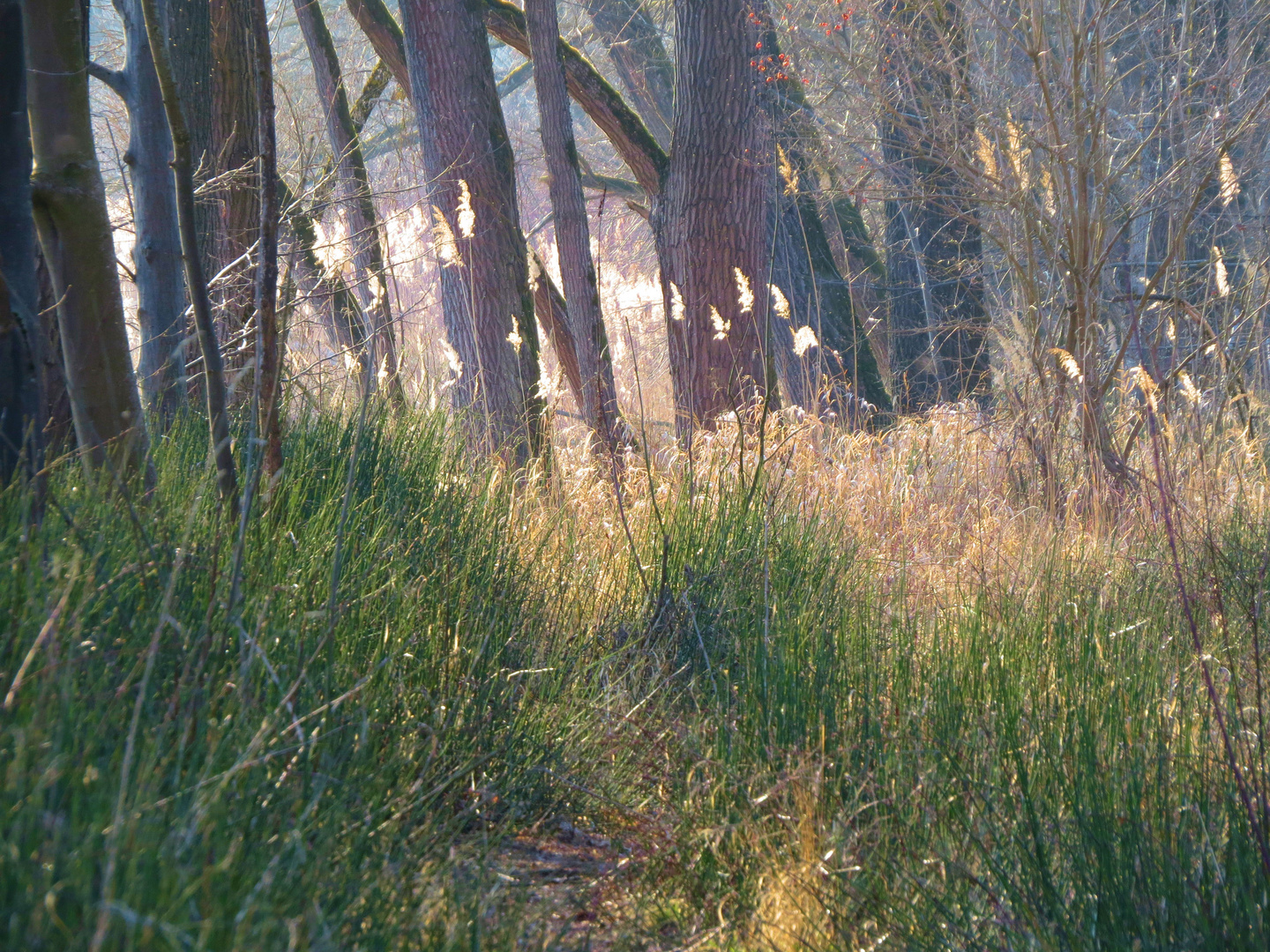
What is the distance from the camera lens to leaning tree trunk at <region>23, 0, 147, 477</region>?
7.32 feet

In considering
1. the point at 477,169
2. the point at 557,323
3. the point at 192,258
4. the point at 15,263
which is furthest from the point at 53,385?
the point at 557,323

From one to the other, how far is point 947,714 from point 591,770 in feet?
2.60

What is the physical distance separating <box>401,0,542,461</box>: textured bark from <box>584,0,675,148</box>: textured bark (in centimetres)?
543

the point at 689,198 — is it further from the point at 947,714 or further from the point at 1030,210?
the point at 947,714

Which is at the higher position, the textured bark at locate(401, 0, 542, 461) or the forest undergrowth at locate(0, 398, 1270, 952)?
the textured bark at locate(401, 0, 542, 461)

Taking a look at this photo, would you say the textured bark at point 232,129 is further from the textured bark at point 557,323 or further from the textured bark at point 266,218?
the textured bark at point 557,323

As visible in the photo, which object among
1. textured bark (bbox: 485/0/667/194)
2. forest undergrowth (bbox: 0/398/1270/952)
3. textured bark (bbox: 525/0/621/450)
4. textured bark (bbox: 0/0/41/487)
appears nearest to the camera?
forest undergrowth (bbox: 0/398/1270/952)

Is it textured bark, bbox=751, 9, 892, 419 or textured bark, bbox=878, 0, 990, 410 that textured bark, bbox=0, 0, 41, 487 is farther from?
textured bark, bbox=751, 9, 892, 419

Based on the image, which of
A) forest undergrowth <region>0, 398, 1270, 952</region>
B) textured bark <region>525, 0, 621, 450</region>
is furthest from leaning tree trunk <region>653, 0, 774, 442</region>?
forest undergrowth <region>0, 398, 1270, 952</region>

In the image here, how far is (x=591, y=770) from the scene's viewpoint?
87.9 inches

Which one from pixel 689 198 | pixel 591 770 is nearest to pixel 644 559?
pixel 591 770

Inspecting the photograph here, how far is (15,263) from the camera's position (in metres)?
2.26

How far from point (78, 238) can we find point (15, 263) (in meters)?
0.14

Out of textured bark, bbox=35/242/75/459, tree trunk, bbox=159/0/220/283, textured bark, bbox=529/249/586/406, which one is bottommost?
textured bark, bbox=35/242/75/459
